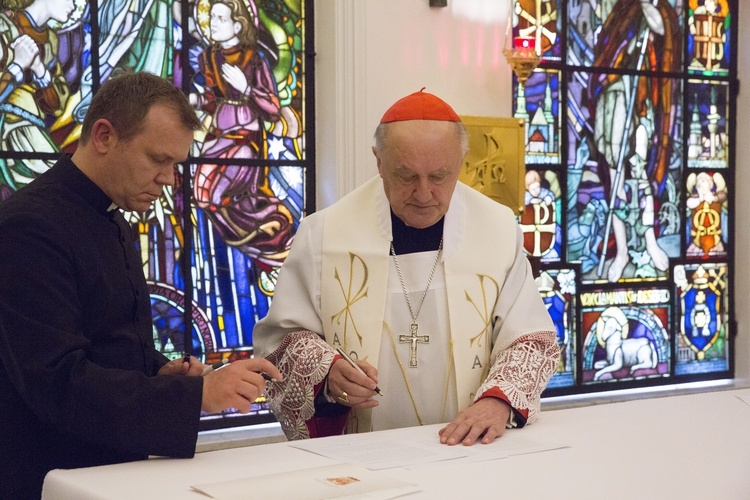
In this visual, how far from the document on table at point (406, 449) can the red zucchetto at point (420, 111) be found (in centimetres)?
106

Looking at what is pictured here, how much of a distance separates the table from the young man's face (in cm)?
72

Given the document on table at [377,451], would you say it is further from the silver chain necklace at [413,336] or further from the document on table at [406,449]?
the silver chain necklace at [413,336]

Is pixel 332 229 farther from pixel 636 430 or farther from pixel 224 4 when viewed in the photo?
pixel 224 4

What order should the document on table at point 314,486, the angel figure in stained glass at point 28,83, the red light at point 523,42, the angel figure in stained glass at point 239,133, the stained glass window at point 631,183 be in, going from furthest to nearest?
1. the stained glass window at point 631,183
2. the red light at point 523,42
3. the angel figure in stained glass at point 239,133
4. the angel figure in stained glass at point 28,83
5. the document on table at point 314,486

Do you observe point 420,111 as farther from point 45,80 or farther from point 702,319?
point 702,319

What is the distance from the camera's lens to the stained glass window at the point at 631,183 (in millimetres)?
6449

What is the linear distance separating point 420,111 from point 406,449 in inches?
47.4

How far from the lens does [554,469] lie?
2393 mm

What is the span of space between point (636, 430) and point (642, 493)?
66cm

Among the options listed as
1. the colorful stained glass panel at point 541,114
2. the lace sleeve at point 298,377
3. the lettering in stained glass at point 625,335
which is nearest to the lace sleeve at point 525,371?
the lace sleeve at point 298,377

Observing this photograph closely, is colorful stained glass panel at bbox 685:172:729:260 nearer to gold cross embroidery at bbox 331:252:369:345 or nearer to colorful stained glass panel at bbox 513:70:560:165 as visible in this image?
colorful stained glass panel at bbox 513:70:560:165

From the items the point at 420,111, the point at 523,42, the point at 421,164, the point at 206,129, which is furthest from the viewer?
the point at 523,42

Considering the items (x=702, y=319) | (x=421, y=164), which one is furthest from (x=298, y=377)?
(x=702, y=319)

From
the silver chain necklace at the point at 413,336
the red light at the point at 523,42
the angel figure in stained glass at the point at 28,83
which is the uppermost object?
the red light at the point at 523,42
